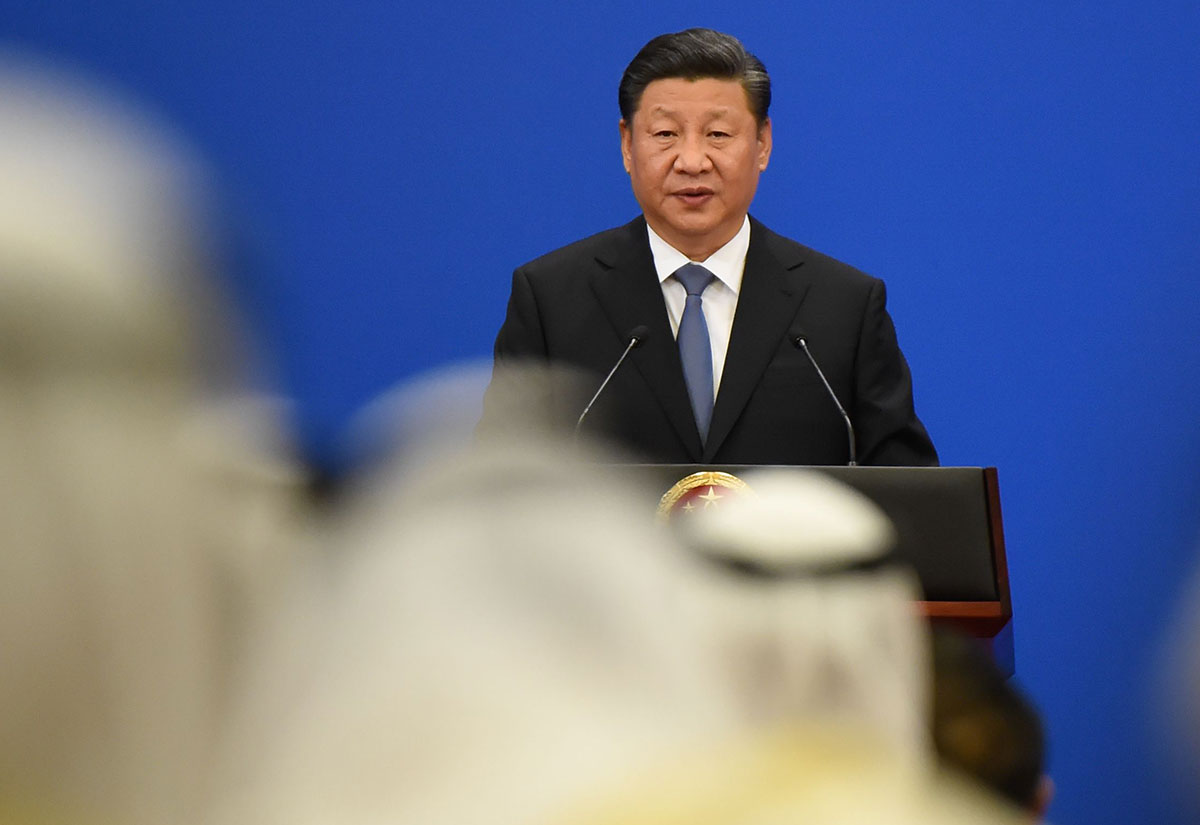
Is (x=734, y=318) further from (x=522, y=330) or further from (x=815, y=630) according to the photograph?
(x=815, y=630)

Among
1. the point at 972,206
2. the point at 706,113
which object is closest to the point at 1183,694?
the point at 706,113

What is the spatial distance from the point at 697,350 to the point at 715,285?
18cm

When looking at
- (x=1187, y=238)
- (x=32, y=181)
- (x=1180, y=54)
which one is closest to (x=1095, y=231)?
(x=1187, y=238)

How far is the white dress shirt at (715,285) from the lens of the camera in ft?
8.09

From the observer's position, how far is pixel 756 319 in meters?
2.43

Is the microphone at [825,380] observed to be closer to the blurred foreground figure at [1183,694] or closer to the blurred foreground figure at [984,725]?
the blurred foreground figure at [984,725]

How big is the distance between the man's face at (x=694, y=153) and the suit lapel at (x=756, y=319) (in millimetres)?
91

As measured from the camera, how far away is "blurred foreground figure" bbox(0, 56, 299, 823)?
41 cm

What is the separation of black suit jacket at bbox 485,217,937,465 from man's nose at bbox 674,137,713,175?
138 mm

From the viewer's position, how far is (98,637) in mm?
420

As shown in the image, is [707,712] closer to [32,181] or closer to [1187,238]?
[32,181]

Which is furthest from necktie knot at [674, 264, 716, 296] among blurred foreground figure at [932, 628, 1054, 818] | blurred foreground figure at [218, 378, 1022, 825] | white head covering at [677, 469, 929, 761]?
blurred foreground figure at [218, 378, 1022, 825]

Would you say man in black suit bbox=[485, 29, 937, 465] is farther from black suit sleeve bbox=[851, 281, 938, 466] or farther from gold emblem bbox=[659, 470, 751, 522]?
gold emblem bbox=[659, 470, 751, 522]

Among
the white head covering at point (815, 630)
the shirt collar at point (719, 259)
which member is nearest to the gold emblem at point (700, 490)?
the shirt collar at point (719, 259)
